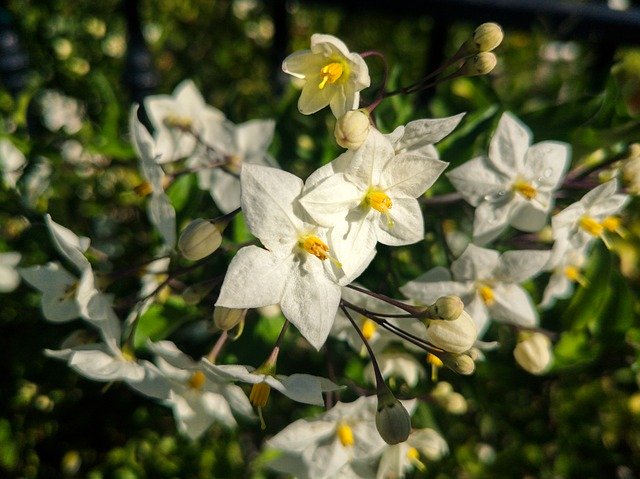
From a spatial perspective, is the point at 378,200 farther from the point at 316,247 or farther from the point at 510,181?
the point at 510,181

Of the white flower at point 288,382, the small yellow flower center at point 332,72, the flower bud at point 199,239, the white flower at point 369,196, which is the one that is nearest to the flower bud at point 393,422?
the white flower at point 288,382

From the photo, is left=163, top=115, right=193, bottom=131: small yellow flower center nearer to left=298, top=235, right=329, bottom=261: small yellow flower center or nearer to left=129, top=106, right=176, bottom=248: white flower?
left=129, top=106, right=176, bottom=248: white flower

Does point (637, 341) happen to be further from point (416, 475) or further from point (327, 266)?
point (327, 266)

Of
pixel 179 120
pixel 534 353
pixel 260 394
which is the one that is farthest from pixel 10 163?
pixel 534 353

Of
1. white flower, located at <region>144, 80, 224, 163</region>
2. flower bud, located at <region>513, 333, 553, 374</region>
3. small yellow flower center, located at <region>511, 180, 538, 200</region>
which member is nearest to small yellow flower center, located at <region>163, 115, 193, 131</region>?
white flower, located at <region>144, 80, 224, 163</region>

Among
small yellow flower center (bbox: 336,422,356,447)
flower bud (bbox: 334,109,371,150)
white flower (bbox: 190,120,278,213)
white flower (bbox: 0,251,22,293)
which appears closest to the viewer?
flower bud (bbox: 334,109,371,150)

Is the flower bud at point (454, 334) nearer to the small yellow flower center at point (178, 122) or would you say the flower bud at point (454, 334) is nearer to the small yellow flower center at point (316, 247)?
the small yellow flower center at point (316, 247)

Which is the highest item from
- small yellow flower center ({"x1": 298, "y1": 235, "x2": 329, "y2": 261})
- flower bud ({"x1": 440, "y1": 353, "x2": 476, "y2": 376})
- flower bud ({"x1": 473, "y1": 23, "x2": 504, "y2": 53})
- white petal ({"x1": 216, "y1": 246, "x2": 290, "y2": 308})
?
flower bud ({"x1": 473, "y1": 23, "x2": 504, "y2": 53})

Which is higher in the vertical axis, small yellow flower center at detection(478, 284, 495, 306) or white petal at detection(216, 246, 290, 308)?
white petal at detection(216, 246, 290, 308)
